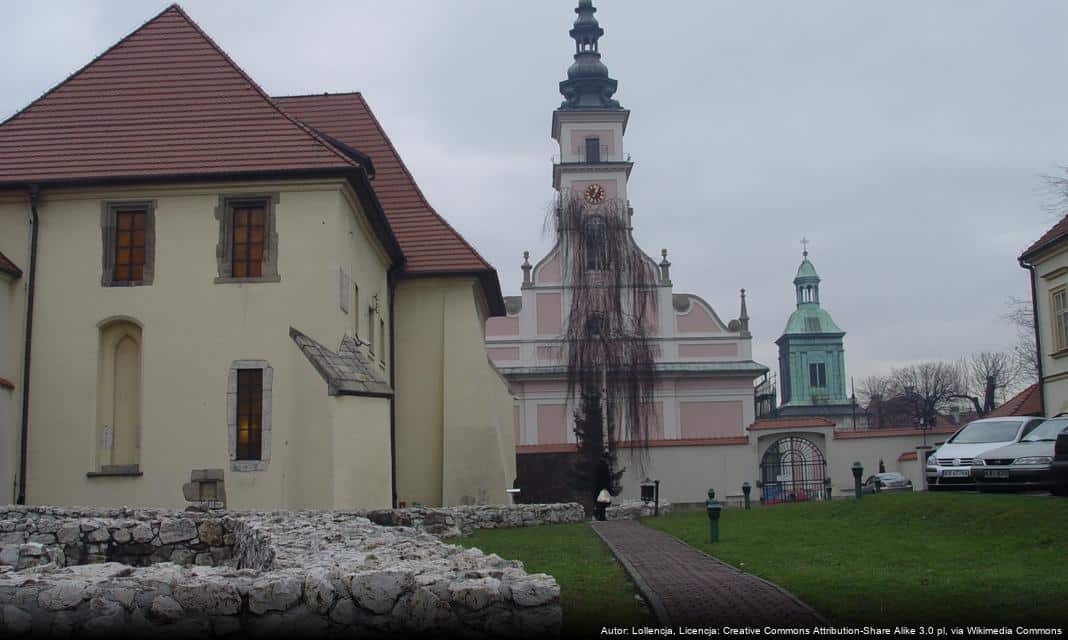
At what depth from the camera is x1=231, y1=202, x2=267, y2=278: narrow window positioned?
75.4ft

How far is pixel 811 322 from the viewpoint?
390 feet

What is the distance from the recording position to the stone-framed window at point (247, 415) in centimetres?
2197

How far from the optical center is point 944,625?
350 inches

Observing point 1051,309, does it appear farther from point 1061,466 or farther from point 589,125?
point 589,125

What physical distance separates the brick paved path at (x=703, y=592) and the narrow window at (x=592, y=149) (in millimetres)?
53701

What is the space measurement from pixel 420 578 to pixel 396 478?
72.0ft

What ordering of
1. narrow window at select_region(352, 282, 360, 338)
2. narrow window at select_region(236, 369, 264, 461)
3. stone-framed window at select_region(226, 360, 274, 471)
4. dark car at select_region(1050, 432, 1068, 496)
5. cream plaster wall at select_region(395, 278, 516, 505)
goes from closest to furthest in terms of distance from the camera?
1. dark car at select_region(1050, 432, 1068, 496)
2. stone-framed window at select_region(226, 360, 274, 471)
3. narrow window at select_region(236, 369, 264, 461)
4. narrow window at select_region(352, 282, 360, 338)
5. cream plaster wall at select_region(395, 278, 516, 505)

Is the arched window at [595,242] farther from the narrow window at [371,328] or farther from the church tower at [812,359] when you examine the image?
the church tower at [812,359]

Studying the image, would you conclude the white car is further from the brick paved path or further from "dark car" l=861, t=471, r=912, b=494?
"dark car" l=861, t=471, r=912, b=494

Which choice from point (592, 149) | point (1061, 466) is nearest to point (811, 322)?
point (592, 149)

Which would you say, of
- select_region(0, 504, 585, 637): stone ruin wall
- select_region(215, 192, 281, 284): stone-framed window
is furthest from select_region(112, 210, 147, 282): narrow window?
select_region(0, 504, 585, 637): stone ruin wall

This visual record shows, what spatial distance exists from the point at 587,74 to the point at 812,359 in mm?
57499

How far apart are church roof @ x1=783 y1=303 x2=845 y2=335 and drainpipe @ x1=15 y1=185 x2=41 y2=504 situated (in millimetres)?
101578

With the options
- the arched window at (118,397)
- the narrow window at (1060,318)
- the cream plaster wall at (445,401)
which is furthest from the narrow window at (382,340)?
the narrow window at (1060,318)
